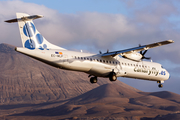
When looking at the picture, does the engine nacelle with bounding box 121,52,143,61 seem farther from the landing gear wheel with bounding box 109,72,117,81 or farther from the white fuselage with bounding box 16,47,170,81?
the landing gear wheel with bounding box 109,72,117,81

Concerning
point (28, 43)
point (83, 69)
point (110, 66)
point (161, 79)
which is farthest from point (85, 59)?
point (161, 79)

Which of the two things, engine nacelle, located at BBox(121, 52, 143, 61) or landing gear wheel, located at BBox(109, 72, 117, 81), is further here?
landing gear wheel, located at BBox(109, 72, 117, 81)

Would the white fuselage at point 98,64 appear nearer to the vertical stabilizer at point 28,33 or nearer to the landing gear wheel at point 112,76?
the landing gear wheel at point 112,76

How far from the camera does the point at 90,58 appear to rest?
42.5m

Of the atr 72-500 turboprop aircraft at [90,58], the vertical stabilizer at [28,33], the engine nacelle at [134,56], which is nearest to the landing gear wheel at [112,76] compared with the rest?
the atr 72-500 turboprop aircraft at [90,58]

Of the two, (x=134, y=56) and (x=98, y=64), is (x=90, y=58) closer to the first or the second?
(x=98, y=64)

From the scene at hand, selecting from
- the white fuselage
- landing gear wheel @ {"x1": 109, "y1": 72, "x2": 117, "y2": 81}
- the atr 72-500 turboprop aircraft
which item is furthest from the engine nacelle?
landing gear wheel @ {"x1": 109, "y1": 72, "x2": 117, "y2": 81}

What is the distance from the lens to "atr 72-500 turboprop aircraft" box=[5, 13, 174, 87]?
3831 cm

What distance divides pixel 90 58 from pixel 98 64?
1593 millimetres

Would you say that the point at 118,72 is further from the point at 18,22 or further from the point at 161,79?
the point at 18,22

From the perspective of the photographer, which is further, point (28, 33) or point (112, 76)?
point (112, 76)

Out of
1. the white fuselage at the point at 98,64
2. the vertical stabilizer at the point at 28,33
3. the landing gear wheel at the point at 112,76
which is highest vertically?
the vertical stabilizer at the point at 28,33

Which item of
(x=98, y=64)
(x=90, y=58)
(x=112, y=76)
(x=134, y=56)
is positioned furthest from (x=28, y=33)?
(x=134, y=56)

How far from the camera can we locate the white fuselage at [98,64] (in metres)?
38.8
